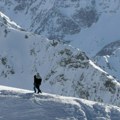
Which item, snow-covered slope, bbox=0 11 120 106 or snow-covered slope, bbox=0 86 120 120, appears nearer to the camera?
snow-covered slope, bbox=0 86 120 120

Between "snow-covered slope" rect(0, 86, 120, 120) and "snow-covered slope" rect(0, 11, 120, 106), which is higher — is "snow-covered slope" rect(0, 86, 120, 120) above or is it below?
below

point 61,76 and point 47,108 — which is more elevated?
point 61,76

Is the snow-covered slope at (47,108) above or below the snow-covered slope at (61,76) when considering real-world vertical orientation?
below

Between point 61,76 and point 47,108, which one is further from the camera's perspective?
point 61,76

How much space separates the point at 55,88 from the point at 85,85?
869cm

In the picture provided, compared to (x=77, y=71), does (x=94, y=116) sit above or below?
below

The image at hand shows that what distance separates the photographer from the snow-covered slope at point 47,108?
214ft

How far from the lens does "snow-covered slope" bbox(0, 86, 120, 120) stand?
6512cm

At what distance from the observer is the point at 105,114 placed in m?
68.1

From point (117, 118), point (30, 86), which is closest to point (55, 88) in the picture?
point (30, 86)

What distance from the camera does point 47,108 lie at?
67.2 meters

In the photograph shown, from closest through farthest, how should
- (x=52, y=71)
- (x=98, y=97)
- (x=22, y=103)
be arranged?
1. (x=22, y=103)
2. (x=98, y=97)
3. (x=52, y=71)

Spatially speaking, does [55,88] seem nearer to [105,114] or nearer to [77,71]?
[77,71]

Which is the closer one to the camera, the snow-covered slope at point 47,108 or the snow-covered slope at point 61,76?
the snow-covered slope at point 47,108
